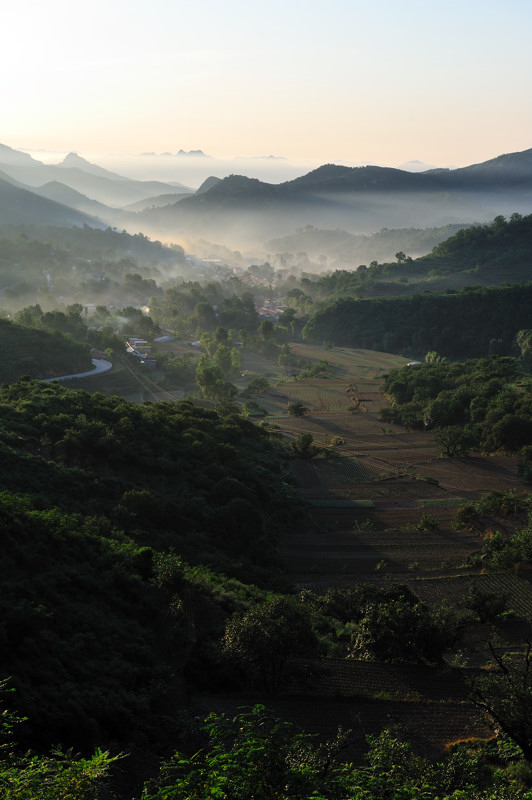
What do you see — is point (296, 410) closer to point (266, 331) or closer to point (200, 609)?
point (266, 331)

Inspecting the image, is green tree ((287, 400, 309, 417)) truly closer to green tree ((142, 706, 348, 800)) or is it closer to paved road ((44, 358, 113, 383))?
paved road ((44, 358, 113, 383))

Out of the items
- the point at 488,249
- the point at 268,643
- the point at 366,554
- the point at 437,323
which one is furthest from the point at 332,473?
the point at 488,249

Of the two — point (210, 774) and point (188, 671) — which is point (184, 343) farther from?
point (210, 774)

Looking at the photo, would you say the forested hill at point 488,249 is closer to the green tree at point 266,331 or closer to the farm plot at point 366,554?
the green tree at point 266,331

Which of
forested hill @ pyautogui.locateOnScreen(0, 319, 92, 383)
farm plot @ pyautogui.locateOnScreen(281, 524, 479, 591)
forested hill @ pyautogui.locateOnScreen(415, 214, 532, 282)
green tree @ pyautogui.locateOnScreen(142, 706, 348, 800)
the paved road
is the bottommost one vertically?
farm plot @ pyautogui.locateOnScreen(281, 524, 479, 591)

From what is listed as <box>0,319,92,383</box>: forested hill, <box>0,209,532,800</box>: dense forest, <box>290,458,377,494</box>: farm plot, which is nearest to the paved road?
<box>0,319,92,383</box>: forested hill

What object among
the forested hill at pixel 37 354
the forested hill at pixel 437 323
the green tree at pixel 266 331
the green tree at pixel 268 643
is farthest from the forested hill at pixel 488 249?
the green tree at pixel 268 643
